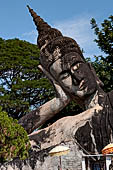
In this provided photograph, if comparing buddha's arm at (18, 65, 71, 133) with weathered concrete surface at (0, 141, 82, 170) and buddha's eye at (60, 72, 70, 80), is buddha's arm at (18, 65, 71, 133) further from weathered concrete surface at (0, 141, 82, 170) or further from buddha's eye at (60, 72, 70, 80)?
weathered concrete surface at (0, 141, 82, 170)

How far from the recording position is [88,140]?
12039 mm

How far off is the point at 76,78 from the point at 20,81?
987cm

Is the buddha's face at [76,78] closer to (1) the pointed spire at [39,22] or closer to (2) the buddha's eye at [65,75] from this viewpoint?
(2) the buddha's eye at [65,75]

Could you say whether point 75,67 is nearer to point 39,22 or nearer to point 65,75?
point 65,75

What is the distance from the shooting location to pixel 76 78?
44.2 feet

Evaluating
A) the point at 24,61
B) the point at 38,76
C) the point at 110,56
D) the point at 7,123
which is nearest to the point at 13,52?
the point at 24,61

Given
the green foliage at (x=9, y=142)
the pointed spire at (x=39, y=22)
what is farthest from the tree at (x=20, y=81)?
the green foliage at (x=9, y=142)

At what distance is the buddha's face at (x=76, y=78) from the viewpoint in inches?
530

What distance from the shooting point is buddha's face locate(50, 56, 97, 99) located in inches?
530

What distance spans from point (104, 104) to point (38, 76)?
469 inches

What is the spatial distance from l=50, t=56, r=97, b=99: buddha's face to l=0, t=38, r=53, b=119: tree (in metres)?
8.64

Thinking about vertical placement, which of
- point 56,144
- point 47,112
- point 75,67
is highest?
point 75,67

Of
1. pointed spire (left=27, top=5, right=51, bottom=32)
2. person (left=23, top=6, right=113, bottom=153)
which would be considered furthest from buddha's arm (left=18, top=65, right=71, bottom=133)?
pointed spire (left=27, top=5, right=51, bottom=32)

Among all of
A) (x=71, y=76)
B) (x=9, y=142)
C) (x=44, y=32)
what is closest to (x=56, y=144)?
(x=9, y=142)
